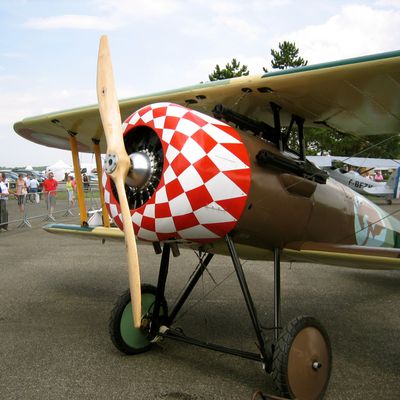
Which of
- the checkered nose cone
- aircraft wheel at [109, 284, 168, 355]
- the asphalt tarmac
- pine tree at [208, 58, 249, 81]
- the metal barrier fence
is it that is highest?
Answer: pine tree at [208, 58, 249, 81]

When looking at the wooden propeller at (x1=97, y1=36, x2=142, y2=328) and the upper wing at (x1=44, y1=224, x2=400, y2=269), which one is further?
the upper wing at (x1=44, y1=224, x2=400, y2=269)

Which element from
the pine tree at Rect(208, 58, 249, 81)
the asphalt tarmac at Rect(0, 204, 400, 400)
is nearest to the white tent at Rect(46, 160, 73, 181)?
the pine tree at Rect(208, 58, 249, 81)

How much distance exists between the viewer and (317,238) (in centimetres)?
388

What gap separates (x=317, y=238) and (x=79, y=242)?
7.35m

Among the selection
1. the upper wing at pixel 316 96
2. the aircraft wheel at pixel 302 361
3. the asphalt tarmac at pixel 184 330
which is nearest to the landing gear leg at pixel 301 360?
the aircraft wheel at pixel 302 361

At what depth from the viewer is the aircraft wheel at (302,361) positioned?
2.82m

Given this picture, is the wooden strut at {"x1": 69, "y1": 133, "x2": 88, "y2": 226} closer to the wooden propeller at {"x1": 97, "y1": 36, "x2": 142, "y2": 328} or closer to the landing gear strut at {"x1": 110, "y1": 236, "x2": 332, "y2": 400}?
the landing gear strut at {"x1": 110, "y1": 236, "x2": 332, "y2": 400}

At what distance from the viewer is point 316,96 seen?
12.0 feet

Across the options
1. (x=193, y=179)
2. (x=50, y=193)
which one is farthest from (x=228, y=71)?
(x=193, y=179)

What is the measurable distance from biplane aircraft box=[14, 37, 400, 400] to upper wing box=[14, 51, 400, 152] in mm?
10

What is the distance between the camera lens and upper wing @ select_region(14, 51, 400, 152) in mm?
3180

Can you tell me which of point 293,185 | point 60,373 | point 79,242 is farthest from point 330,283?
point 79,242

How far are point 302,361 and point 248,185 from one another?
1231mm

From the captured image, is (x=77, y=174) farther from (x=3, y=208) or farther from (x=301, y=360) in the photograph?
(x=3, y=208)
